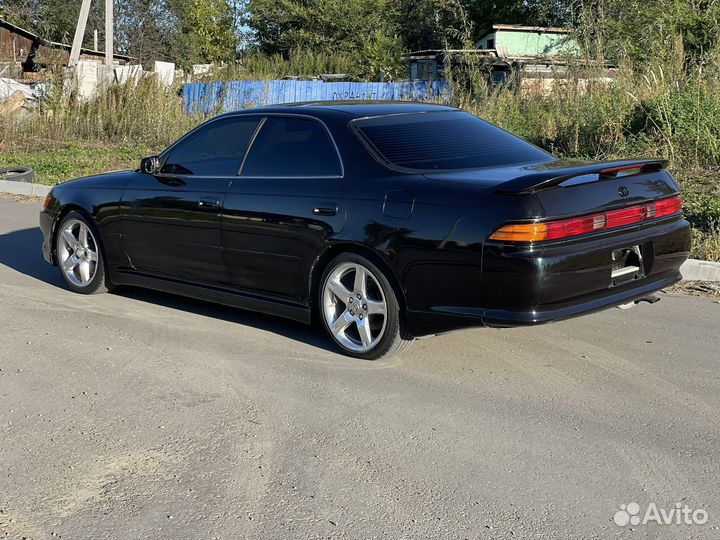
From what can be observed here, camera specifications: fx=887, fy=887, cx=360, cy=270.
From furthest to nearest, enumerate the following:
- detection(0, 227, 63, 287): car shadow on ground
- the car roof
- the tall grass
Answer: the tall grass
detection(0, 227, 63, 287): car shadow on ground
the car roof

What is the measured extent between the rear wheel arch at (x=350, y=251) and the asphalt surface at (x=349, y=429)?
0.37 meters

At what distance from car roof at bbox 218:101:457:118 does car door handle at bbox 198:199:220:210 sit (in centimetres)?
73

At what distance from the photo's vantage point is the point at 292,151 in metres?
6.00

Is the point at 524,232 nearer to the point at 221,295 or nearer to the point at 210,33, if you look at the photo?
the point at 221,295

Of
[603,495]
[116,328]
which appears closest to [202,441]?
[603,495]

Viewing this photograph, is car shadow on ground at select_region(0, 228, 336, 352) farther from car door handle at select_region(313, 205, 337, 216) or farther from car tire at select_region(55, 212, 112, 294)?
car door handle at select_region(313, 205, 337, 216)

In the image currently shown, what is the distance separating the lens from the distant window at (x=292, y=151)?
5.77m

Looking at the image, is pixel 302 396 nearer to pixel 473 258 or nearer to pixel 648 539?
pixel 473 258

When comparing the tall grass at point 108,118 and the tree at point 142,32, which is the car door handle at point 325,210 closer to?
the tall grass at point 108,118

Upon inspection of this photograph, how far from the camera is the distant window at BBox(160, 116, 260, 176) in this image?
6.36m

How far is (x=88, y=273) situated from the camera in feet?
24.6

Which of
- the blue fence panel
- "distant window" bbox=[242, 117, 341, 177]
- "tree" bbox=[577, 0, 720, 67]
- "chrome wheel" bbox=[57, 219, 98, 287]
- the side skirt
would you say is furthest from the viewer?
the blue fence panel

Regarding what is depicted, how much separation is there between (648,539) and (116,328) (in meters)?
4.33

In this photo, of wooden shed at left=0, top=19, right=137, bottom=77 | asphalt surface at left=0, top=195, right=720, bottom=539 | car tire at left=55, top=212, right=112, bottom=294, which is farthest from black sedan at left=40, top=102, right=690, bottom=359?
wooden shed at left=0, top=19, right=137, bottom=77
